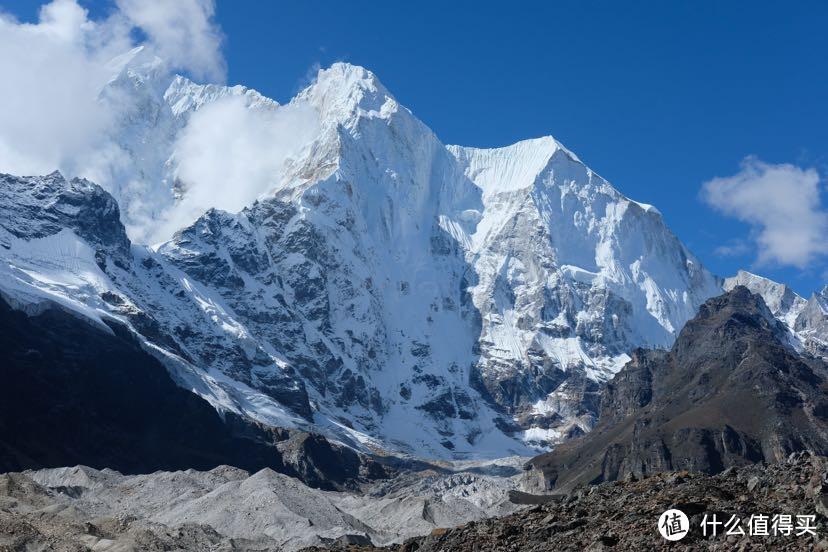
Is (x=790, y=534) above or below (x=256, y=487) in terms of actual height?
below

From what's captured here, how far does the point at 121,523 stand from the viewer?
118750 mm

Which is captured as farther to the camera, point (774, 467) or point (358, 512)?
point (358, 512)

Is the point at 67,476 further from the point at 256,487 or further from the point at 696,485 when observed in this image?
the point at 696,485

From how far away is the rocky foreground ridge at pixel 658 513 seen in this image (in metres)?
45.5

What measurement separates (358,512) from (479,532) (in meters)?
126

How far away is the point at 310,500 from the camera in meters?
157

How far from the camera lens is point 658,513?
50938mm

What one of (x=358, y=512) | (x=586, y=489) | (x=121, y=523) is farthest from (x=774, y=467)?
(x=358, y=512)

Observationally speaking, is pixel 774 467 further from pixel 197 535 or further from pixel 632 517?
pixel 197 535

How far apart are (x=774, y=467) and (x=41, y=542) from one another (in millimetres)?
61670

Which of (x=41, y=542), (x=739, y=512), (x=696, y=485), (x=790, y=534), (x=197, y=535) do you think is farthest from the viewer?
(x=197, y=535)

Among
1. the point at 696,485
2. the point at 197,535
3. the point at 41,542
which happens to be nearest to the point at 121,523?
the point at 197,535

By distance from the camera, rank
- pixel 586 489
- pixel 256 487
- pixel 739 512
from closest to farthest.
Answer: pixel 739 512
pixel 586 489
pixel 256 487

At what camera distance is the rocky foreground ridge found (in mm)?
45500
